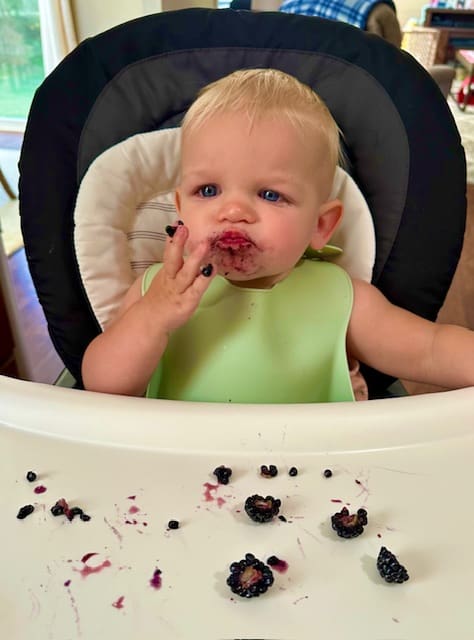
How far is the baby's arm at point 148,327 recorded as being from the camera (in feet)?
2.33

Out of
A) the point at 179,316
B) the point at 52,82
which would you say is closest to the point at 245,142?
the point at 179,316

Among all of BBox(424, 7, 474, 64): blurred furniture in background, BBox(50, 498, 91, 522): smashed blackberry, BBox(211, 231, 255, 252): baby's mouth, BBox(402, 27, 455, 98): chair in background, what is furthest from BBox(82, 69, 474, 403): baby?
BBox(424, 7, 474, 64): blurred furniture in background

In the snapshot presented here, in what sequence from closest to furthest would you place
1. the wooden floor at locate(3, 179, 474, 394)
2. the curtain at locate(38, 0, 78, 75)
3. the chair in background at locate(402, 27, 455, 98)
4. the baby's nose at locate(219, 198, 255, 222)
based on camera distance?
the baby's nose at locate(219, 198, 255, 222), the wooden floor at locate(3, 179, 474, 394), the curtain at locate(38, 0, 78, 75), the chair in background at locate(402, 27, 455, 98)

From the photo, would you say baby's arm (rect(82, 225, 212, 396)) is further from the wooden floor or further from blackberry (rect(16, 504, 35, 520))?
the wooden floor

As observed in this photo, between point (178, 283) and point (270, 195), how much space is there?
16 centimetres

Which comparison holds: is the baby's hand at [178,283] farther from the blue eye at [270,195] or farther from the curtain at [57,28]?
the curtain at [57,28]

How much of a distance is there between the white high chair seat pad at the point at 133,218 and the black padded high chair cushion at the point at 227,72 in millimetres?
18

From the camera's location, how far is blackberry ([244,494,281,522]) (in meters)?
0.57

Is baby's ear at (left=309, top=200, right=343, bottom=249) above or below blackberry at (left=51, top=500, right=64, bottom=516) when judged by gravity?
above

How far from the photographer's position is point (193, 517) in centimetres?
58

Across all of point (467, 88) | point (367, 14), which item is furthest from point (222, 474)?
point (467, 88)

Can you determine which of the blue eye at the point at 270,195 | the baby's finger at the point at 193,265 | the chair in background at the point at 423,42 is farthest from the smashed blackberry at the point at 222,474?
the chair in background at the point at 423,42

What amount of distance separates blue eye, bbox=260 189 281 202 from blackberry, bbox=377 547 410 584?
424 mm

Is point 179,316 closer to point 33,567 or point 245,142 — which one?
point 245,142
